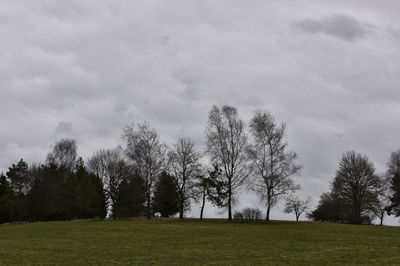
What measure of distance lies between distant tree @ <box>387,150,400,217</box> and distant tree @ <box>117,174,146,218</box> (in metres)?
44.2

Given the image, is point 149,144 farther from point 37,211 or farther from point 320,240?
point 320,240

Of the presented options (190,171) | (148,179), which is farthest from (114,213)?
(190,171)

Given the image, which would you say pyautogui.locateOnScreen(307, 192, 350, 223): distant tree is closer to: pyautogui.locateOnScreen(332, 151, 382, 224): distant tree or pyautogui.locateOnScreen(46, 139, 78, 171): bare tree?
pyautogui.locateOnScreen(332, 151, 382, 224): distant tree

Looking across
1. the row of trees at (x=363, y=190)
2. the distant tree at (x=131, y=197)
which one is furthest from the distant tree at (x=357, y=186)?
the distant tree at (x=131, y=197)

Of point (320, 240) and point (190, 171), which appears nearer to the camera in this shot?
point (320, 240)

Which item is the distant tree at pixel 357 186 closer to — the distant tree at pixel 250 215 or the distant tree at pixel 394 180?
the distant tree at pixel 394 180

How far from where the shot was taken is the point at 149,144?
71.2 m

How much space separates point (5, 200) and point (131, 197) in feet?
101

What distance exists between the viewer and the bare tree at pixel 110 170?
77.1 m

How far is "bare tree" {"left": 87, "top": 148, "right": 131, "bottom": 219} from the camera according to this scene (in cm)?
7706

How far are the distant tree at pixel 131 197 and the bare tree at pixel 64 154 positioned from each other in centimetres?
2686

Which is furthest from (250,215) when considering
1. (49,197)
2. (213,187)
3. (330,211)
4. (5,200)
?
(5,200)

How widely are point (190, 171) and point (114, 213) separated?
17.5 metres

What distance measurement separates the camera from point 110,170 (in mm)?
79938
